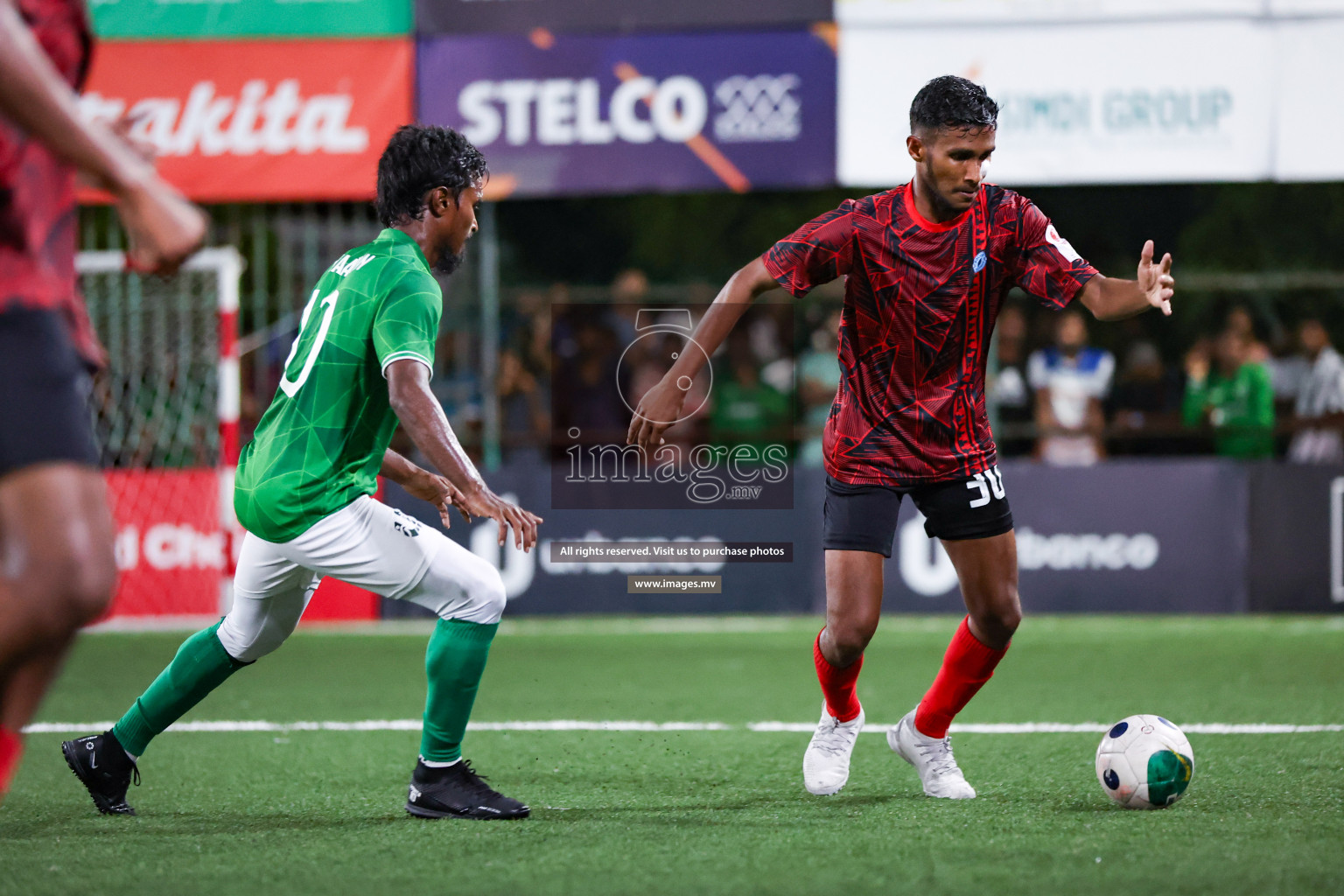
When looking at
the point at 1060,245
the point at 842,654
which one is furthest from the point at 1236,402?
the point at 842,654

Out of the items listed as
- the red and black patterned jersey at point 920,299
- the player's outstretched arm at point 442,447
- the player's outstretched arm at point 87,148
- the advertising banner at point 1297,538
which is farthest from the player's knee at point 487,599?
→ the advertising banner at point 1297,538

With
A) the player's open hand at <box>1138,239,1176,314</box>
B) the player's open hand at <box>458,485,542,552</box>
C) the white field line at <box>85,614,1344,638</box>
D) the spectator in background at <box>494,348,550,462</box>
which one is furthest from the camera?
the spectator in background at <box>494,348,550,462</box>

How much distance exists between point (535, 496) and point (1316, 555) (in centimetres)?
558

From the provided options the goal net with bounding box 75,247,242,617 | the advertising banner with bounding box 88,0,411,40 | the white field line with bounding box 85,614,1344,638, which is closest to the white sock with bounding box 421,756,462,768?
the white field line with bounding box 85,614,1344,638

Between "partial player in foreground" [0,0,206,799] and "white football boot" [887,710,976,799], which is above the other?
"partial player in foreground" [0,0,206,799]

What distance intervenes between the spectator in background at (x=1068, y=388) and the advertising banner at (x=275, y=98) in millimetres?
5186

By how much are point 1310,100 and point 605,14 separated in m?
5.00

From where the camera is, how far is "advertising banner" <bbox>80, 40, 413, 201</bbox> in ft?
35.4

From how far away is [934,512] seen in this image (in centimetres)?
480

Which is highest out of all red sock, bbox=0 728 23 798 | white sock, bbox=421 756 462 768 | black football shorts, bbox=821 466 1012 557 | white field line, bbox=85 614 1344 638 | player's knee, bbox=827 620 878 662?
black football shorts, bbox=821 466 1012 557

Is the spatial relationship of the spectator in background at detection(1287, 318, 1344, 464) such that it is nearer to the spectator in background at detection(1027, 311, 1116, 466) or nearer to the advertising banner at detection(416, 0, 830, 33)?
the spectator in background at detection(1027, 311, 1116, 466)

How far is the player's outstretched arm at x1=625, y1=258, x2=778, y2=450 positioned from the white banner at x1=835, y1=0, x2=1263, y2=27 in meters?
6.71

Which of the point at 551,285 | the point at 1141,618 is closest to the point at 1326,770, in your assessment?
the point at 1141,618

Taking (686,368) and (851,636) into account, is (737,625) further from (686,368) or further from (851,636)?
(686,368)
